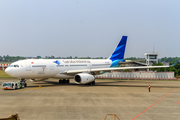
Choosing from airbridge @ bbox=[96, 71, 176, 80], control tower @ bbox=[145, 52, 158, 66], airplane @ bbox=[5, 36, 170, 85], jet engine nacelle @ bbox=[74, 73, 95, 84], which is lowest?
airbridge @ bbox=[96, 71, 176, 80]

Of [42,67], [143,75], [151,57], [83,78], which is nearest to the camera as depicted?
[42,67]

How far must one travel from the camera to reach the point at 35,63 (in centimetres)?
3522

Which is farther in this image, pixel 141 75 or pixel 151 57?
pixel 151 57

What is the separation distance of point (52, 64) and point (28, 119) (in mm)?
22636

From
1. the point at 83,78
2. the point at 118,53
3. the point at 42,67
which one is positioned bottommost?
the point at 83,78

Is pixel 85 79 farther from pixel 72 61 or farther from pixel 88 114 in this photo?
pixel 88 114

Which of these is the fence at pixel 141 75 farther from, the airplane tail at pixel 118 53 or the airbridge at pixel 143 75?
the airplane tail at pixel 118 53

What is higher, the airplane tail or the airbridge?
the airplane tail

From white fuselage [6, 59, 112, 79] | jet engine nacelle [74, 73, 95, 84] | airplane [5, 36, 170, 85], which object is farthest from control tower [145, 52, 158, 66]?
jet engine nacelle [74, 73, 95, 84]

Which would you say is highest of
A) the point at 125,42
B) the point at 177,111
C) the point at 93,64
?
the point at 125,42

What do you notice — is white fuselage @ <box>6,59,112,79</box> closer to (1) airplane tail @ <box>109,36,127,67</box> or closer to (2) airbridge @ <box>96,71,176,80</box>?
(1) airplane tail @ <box>109,36,127,67</box>

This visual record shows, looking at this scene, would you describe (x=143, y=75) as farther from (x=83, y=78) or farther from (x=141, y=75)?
(x=83, y=78)

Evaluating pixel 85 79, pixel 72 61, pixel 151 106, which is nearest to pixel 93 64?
pixel 72 61

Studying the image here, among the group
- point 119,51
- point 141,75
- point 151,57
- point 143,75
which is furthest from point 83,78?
point 151,57
